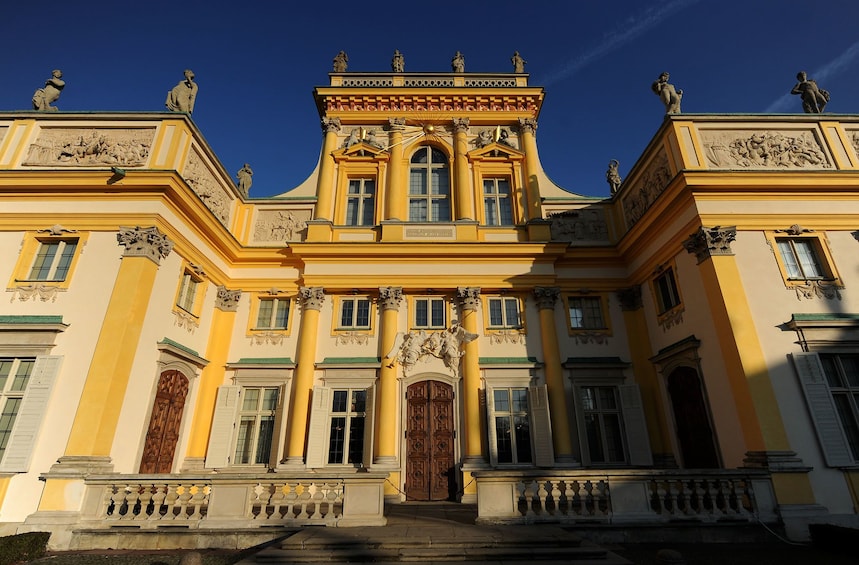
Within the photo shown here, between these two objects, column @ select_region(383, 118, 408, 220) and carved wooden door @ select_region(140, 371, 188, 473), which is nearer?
carved wooden door @ select_region(140, 371, 188, 473)

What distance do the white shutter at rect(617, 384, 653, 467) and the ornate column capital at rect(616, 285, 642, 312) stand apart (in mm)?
2953

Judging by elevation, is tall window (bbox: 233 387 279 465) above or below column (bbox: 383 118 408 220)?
below

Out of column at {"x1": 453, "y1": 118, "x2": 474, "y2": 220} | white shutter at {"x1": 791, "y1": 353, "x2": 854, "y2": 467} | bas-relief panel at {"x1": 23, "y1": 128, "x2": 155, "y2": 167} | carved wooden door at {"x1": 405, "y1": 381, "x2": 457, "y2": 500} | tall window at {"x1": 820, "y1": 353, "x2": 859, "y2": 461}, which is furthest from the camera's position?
column at {"x1": 453, "y1": 118, "x2": 474, "y2": 220}

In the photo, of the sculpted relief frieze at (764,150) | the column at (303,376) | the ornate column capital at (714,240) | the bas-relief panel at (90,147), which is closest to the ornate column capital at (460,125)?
the sculpted relief frieze at (764,150)

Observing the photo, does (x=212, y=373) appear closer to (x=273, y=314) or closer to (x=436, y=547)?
(x=273, y=314)

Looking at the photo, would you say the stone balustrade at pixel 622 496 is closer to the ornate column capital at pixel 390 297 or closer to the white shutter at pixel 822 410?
the white shutter at pixel 822 410

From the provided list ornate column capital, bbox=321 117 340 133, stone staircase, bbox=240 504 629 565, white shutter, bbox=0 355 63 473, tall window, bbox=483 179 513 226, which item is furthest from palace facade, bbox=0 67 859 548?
stone staircase, bbox=240 504 629 565

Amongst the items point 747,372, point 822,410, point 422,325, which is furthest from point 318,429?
point 822,410

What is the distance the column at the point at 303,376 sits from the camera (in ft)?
46.3

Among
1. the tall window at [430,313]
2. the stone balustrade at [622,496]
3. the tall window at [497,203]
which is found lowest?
the stone balustrade at [622,496]

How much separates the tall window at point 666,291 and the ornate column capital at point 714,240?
6.33ft

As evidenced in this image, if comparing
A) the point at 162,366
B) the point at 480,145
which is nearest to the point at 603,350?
the point at 480,145

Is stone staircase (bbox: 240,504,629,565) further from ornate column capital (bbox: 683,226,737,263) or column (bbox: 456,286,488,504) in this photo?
ornate column capital (bbox: 683,226,737,263)

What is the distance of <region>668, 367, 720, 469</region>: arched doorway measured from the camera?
12.1 metres
